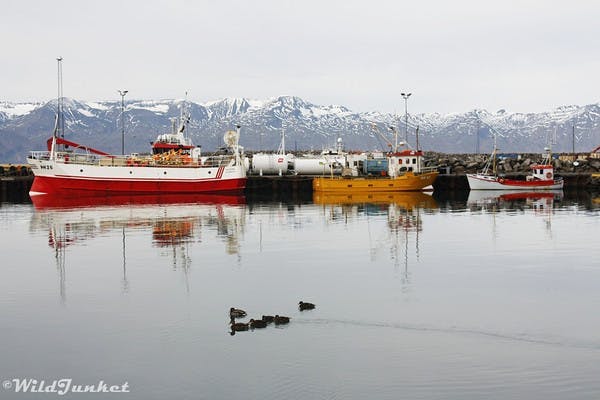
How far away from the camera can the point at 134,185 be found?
8481cm

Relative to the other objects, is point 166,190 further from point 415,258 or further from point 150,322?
point 150,322

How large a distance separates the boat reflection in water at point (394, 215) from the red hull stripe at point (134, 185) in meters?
10.9

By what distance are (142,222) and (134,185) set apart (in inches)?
1474

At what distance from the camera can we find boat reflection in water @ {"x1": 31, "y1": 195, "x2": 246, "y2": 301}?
118 feet

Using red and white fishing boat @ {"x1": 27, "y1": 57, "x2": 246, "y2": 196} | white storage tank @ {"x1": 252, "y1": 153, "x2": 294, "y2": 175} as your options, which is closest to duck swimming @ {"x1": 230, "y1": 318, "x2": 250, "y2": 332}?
red and white fishing boat @ {"x1": 27, "y1": 57, "x2": 246, "y2": 196}

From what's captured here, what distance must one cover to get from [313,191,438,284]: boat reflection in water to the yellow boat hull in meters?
0.91

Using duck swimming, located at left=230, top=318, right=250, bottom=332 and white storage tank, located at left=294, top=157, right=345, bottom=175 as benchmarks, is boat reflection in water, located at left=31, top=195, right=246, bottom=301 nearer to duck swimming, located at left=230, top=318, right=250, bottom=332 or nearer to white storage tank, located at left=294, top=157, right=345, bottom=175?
duck swimming, located at left=230, top=318, right=250, bottom=332

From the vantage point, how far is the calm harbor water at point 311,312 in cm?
1551

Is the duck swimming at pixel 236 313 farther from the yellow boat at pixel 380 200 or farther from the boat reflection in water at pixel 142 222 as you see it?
the yellow boat at pixel 380 200

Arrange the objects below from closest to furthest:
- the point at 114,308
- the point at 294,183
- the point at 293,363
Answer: the point at 293,363 < the point at 114,308 < the point at 294,183

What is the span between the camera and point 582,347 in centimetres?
1739

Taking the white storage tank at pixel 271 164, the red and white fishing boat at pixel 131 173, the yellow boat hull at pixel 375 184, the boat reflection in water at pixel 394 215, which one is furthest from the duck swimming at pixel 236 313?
the white storage tank at pixel 271 164

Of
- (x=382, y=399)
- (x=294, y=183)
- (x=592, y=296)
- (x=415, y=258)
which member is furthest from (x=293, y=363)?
(x=294, y=183)

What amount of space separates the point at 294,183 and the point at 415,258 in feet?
208
